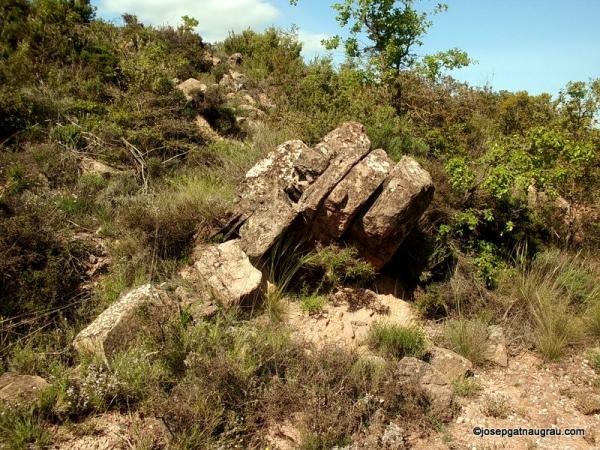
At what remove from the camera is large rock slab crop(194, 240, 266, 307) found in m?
5.28

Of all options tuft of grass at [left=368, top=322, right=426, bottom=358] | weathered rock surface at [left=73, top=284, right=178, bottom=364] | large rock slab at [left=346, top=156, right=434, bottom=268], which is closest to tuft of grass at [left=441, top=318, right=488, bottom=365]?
tuft of grass at [left=368, top=322, right=426, bottom=358]

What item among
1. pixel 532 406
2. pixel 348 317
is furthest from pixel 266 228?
pixel 532 406

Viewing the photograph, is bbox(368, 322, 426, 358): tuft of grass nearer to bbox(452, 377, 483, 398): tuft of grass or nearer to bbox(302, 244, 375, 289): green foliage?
bbox(452, 377, 483, 398): tuft of grass

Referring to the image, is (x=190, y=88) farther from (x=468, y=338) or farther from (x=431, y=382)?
(x=431, y=382)

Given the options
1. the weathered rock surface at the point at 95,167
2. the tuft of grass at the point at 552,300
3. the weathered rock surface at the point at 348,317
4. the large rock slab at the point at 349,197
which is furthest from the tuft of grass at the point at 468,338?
the weathered rock surface at the point at 95,167

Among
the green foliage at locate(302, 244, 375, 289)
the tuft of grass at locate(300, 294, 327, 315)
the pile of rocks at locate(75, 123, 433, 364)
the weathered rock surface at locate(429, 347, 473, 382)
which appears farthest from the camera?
the green foliage at locate(302, 244, 375, 289)

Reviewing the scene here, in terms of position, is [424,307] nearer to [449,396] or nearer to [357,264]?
[357,264]

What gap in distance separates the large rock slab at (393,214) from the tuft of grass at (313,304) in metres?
0.81

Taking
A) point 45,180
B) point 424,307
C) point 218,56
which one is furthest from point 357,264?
point 218,56

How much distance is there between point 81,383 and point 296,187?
333 cm

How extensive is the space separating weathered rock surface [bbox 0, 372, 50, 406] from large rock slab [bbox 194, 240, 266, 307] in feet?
6.32

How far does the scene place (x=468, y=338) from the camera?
5.34 metres

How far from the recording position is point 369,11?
9875 mm

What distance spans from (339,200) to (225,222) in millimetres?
1617
